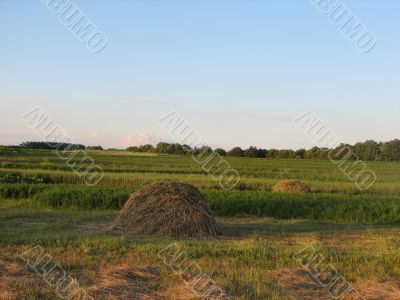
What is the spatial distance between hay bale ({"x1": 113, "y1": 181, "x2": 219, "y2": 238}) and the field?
1.94ft

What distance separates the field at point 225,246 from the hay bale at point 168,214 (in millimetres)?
592

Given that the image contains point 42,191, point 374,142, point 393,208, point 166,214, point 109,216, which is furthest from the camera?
point 374,142

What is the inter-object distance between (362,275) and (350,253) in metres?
1.92

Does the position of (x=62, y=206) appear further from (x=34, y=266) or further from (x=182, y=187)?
(x=34, y=266)

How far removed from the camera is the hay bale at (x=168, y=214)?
12.9 m

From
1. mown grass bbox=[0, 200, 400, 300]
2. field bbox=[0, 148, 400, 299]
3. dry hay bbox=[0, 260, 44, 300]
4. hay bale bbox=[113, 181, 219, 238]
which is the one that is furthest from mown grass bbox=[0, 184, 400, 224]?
dry hay bbox=[0, 260, 44, 300]

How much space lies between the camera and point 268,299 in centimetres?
679

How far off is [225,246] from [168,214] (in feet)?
9.17

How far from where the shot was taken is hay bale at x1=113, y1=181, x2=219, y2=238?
1289 centimetres

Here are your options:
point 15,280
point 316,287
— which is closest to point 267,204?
point 316,287

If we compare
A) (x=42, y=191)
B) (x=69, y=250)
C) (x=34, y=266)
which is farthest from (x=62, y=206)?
(x=34, y=266)

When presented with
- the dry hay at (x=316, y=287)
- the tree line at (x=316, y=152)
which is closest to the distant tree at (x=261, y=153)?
the tree line at (x=316, y=152)

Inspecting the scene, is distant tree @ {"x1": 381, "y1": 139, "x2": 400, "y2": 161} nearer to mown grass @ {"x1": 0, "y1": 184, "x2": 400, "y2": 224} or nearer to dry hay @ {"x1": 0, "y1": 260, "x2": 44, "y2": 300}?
mown grass @ {"x1": 0, "y1": 184, "x2": 400, "y2": 224}

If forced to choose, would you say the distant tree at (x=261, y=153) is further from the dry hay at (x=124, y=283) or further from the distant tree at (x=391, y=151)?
the dry hay at (x=124, y=283)
